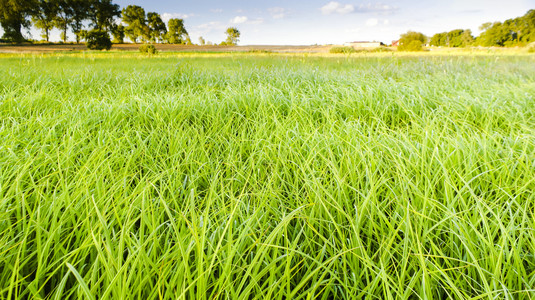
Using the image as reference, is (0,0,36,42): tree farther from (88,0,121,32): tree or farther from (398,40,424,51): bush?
(398,40,424,51): bush

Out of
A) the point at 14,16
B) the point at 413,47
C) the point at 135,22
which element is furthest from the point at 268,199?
the point at 135,22

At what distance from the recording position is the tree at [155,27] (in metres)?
46.9

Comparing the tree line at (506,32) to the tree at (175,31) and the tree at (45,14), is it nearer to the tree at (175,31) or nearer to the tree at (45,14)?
the tree at (175,31)

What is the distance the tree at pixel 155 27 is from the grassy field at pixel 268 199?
1983 inches

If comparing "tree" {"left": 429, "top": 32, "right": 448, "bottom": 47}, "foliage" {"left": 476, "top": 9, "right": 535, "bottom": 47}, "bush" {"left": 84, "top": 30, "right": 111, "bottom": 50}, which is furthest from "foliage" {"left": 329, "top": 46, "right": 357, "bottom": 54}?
"tree" {"left": 429, "top": 32, "right": 448, "bottom": 47}

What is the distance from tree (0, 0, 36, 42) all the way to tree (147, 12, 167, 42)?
1857cm

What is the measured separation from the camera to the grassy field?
819mm

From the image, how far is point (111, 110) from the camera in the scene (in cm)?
237

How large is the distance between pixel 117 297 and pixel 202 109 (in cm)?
201

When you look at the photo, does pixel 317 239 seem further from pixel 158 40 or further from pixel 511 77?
pixel 158 40

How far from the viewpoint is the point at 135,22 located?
43.8 m

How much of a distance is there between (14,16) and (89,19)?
33.4 ft

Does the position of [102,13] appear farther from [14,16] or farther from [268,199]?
[268,199]

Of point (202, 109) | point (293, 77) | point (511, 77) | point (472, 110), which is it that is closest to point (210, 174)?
point (202, 109)
